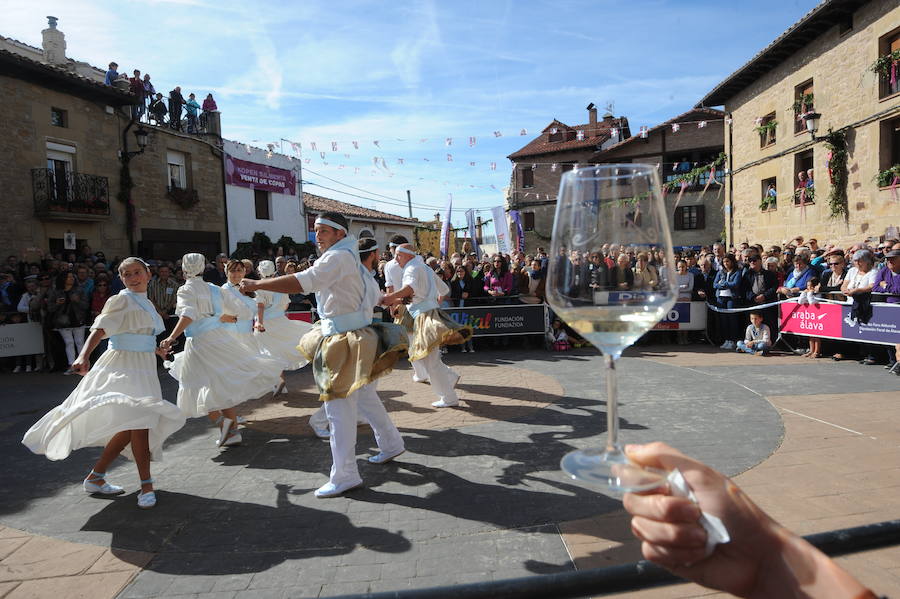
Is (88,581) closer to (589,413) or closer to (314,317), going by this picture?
(589,413)

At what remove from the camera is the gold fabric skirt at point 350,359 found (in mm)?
4520

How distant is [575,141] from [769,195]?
25.3 meters

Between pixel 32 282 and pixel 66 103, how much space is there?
368 inches

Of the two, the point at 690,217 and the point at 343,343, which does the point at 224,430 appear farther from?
A: the point at 690,217

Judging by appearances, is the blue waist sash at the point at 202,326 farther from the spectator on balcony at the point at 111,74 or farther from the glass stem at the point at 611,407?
the spectator on balcony at the point at 111,74

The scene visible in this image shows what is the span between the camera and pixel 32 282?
39.4 feet

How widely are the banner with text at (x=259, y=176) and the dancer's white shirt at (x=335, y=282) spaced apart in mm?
22660

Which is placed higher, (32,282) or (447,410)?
(32,282)

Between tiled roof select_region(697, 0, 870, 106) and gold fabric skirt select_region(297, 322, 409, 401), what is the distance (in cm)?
1758

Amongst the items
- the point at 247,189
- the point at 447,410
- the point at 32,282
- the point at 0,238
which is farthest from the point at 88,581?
the point at 247,189

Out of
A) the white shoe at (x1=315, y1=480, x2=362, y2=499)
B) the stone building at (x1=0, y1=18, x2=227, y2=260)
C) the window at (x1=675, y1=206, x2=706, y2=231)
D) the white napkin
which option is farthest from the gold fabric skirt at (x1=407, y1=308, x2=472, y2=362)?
the window at (x1=675, y1=206, x2=706, y2=231)

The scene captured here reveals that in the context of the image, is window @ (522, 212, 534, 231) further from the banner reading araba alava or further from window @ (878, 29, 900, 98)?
window @ (878, 29, 900, 98)

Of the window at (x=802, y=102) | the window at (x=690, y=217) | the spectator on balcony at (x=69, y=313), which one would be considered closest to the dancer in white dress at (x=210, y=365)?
the spectator on balcony at (x=69, y=313)

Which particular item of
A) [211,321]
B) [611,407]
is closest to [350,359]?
[211,321]
